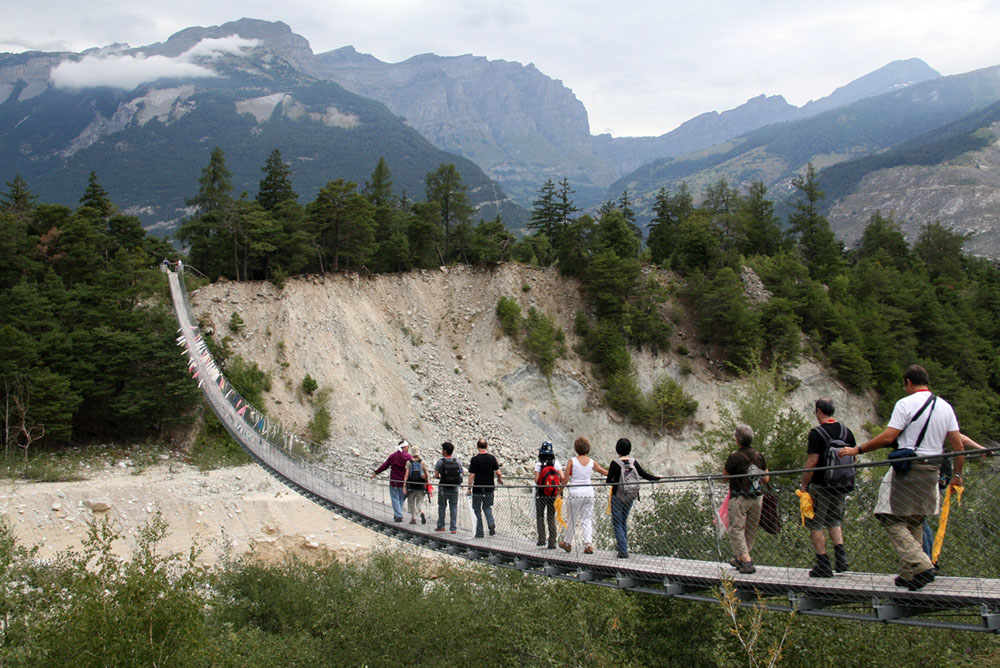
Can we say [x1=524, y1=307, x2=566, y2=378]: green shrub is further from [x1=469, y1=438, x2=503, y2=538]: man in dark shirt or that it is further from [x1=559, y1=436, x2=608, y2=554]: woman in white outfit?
[x1=559, y1=436, x2=608, y2=554]: woman in white outfit

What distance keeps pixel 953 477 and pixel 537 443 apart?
2754cm

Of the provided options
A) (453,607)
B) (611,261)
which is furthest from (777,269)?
(453,607)

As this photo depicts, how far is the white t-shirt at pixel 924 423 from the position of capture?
5.29 metres

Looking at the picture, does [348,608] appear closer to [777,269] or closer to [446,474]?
[446,474]

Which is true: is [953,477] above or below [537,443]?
above

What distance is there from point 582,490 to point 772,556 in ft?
8.23

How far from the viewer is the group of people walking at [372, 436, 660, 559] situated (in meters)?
7.89

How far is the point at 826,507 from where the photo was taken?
6.04m

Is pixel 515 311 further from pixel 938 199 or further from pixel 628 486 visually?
pixel 938 199

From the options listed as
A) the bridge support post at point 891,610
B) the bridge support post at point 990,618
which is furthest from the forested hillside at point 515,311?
the bridge support post at point 990,618

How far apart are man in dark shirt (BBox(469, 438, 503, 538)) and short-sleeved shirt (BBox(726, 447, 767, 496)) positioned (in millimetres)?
3586

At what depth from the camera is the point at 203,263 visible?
3309 centimetres

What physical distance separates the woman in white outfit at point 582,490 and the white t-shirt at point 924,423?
3.49 metres

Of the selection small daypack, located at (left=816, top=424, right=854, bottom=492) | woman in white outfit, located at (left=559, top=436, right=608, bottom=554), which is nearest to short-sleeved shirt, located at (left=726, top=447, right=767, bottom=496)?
small daypack, located at (left=816, top=424, right=854, bottom=492)
